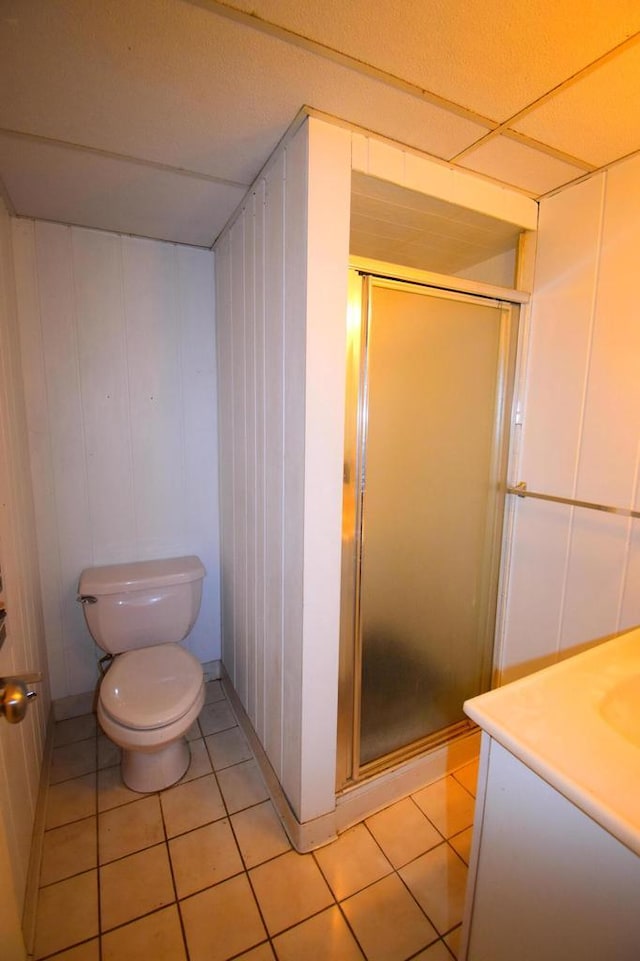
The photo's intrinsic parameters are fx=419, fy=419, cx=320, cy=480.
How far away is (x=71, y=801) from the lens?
160 centimetres

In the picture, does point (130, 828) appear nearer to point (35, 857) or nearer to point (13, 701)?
point (35, 857)

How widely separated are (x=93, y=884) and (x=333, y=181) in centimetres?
221

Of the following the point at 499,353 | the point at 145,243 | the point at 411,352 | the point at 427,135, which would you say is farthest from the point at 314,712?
the point at 145,243

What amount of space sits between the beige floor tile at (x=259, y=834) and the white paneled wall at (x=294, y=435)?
0.15 meters

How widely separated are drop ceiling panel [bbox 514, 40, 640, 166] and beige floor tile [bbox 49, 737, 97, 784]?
2.71 meters

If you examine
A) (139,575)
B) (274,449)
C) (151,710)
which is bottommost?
(151,710)

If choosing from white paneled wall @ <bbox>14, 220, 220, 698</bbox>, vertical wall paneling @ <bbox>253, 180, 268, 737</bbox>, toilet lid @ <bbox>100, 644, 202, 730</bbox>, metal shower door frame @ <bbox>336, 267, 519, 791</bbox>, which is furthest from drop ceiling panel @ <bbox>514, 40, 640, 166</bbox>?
toilet lid @ <bbox>100, 644, 202, 730</bbox>

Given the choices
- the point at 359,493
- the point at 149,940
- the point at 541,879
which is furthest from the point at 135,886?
the point at 359,493

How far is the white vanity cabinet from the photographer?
630 millimetres

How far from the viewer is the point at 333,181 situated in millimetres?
1133

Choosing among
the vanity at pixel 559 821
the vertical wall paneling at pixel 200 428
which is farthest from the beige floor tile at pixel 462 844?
the vertical wall paneling at pixel 200 428

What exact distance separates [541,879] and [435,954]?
2.44 ft

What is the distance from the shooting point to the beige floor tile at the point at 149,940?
44.8 inches

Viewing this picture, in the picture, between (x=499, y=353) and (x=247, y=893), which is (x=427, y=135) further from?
(x=247, y=893)
